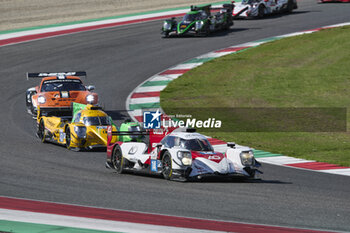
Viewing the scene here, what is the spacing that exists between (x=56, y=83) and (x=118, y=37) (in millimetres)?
15255

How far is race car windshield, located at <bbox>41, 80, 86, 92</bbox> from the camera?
24.6m

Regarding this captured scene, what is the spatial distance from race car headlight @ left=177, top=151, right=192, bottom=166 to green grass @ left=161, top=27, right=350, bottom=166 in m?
5.00

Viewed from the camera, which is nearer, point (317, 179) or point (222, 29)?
point (317, 179)

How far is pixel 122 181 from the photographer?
15648 mm

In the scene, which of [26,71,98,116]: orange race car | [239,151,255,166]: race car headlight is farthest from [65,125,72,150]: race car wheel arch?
[239,151,255,166]: race car headlight

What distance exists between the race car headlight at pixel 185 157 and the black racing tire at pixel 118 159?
2183mm

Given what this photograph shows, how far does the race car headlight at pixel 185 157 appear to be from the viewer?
15.0 m

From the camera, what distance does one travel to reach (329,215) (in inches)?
476

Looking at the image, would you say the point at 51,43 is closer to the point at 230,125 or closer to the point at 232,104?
the point at 232,104

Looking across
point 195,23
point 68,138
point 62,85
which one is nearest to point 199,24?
point 195,23

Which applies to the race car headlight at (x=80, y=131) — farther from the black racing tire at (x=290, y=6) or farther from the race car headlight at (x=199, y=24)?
the black racing tire at (x=290, y=6)

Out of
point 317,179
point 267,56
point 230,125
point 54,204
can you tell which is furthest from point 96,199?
point 267,56

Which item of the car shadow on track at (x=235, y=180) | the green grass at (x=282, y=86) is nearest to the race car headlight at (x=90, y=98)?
the green grass at (x=282, y=86)

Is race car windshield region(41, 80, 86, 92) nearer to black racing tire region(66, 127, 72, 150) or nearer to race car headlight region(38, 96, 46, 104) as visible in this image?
race car headlight region(38, 96, 46, 104)
